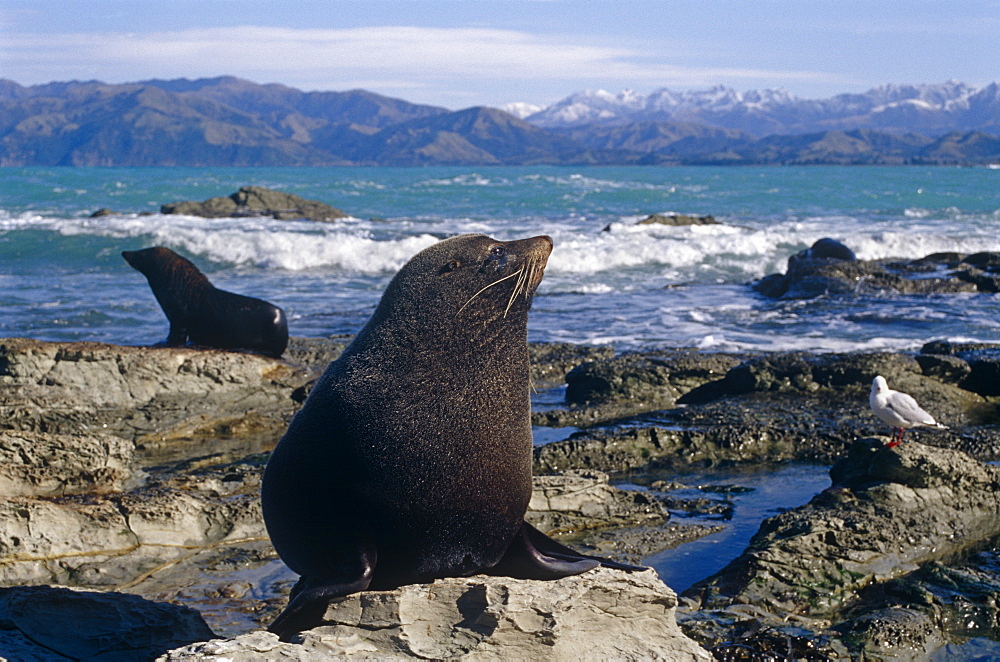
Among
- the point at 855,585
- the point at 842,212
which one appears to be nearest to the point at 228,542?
the point at 855,585

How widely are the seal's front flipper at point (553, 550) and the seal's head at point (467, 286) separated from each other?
35.5 inches

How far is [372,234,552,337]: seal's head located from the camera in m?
4.34

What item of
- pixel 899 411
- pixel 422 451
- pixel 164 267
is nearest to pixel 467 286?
pixel 422 451

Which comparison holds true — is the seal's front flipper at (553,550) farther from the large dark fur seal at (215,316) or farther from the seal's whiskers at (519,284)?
the large dark fur seal at (215,316)

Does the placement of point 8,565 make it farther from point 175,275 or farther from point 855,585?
point 175,275

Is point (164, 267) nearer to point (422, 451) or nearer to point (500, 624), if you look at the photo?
point (422, 451)

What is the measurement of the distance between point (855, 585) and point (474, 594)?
8.14ft

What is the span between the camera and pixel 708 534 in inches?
247

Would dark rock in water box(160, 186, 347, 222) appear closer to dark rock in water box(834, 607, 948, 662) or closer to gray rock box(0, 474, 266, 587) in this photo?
gray rock box(0, 474, 266, 587)

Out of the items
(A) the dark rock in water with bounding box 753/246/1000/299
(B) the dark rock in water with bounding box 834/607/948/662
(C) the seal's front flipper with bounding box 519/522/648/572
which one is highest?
(C) the seal's front flipper with bounding box 519/522/648/572

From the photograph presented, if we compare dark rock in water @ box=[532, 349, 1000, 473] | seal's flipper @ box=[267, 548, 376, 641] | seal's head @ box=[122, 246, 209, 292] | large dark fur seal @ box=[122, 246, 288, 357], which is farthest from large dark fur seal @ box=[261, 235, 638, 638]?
seal's head @ box=[122, 246, 209, 292]

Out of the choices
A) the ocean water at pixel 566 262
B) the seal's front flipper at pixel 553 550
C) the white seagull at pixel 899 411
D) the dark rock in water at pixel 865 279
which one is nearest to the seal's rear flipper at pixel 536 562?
the seal's front flipper at pixel 553 550

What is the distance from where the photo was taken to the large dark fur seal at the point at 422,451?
4.08 meters

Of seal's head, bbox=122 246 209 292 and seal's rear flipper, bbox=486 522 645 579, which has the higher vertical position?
seal's head, bbox=122 246 209 292
